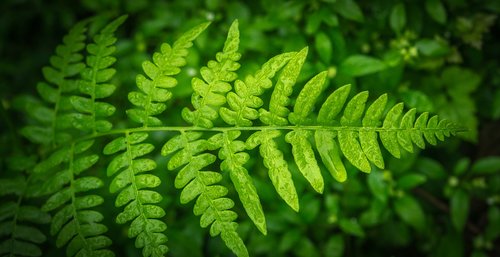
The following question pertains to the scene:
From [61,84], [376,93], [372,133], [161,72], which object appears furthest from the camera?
[376,93]

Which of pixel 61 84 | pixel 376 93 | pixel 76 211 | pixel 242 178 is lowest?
pixel 376 93

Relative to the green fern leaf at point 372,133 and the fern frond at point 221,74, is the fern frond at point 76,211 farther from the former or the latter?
the green fern leaf at point 372,133

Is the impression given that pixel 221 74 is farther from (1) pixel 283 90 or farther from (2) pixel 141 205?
(2) pixel 141 205

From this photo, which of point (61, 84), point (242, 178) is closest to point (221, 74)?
point (242, 178)

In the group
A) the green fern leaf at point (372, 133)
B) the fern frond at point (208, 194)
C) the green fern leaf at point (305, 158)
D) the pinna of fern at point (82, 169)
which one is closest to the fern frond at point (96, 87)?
the pinna of fern at point (82, 169)

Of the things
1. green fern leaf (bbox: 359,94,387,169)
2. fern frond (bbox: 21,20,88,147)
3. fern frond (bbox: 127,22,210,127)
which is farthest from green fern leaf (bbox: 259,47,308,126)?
fern frond (bbox: 21,20,88,147)
